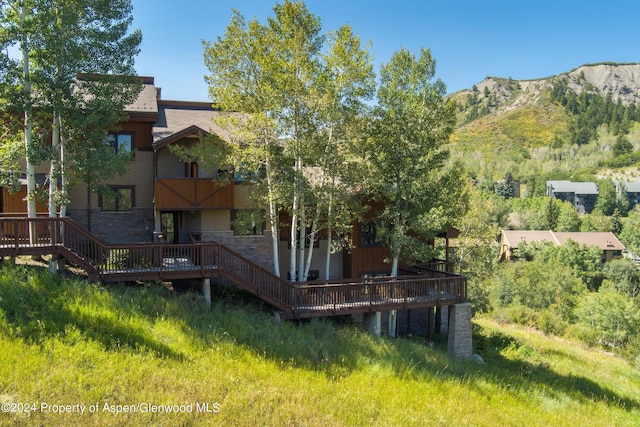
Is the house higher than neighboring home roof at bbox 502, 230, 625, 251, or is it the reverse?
the house

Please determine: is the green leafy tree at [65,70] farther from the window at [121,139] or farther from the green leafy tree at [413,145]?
the green leafy tree at [413,145]

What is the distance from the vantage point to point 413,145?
16.4 meters

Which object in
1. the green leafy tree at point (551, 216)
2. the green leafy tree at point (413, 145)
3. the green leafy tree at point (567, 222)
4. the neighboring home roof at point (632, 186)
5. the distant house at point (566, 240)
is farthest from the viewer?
the neighboring home roof at point (632, 186)

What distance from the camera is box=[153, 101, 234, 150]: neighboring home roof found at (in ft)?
54.1

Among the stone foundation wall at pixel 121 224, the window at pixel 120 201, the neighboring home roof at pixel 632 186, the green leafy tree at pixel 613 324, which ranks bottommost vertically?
the green leafy tree at pixel 613 324

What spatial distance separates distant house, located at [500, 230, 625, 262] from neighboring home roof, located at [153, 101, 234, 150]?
201 ft

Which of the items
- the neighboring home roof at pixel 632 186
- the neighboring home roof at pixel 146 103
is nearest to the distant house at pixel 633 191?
the neighboring home roof at pixel 632 186

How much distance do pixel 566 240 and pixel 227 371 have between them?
70595 millimetres

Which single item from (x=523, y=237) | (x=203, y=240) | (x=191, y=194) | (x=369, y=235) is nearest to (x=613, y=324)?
(x=369, y=235)

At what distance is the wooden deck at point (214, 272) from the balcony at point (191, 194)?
2.11 metres

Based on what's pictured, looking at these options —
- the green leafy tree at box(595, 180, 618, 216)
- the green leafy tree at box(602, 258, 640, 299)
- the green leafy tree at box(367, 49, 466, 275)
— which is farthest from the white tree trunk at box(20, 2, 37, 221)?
the green leafy tree at box(595, 180, 618, 216)

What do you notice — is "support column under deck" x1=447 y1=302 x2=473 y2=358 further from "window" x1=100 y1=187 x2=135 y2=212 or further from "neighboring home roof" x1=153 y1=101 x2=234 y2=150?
"window" x1=100 y1=187 x2=135 y2=212

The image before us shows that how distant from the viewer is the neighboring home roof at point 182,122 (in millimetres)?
16489

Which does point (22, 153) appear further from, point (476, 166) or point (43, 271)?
point (476, 166)
